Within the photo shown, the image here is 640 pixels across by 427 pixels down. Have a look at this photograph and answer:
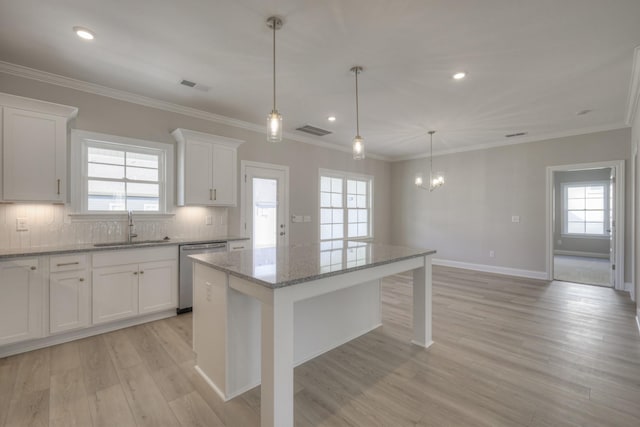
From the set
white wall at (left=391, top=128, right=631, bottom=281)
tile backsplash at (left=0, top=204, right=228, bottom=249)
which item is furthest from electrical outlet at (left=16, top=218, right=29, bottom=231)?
white wall at (left=391, top=128, right=631, bottom=281)

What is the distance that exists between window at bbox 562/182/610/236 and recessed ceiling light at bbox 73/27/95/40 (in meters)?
10.7

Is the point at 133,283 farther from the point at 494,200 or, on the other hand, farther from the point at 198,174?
the point at 494,200

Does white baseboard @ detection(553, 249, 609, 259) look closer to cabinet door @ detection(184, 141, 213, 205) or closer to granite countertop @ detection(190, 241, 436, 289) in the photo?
granite countertop @ detection(190, 241, 436, 289)

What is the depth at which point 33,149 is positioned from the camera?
2760 mm

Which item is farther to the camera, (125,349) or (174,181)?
(174,181)

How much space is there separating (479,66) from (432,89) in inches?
23.7

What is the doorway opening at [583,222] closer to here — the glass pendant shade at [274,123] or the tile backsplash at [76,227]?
the glass pendant shade at [274,123]

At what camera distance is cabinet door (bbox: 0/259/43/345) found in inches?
97.1

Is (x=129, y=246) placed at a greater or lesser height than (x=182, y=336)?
greater

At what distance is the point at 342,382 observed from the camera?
85.6 inches

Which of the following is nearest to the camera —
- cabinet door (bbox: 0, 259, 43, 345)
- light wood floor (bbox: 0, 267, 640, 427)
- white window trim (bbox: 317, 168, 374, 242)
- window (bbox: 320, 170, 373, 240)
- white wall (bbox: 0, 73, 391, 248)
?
light wood floor (bbox: 0, 267, 640, 427)

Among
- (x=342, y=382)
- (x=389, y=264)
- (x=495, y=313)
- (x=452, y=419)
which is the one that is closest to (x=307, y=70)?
(x=389, y=264)

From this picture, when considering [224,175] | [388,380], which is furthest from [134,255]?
[388,380]

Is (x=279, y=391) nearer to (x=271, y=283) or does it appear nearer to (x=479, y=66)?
(x=271, y=283)
